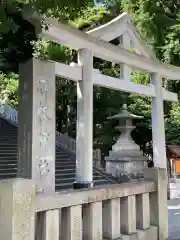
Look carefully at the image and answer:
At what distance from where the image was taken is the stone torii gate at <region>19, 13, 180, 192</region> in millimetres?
6168

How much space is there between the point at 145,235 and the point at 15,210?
1.73 meters

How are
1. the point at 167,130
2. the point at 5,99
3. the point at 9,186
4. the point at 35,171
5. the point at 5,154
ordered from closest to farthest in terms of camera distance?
the point at 9,186 → the point at 35,171 → the point at 5,154 → the point at 167,130 → the point at 5,99

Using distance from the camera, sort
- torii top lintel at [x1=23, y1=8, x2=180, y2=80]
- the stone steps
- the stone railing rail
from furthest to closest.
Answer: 1. the stone railing rail
2. the stone steps
3. torii top lintel at [x1=23, y1=8, x2=180, y2=80]

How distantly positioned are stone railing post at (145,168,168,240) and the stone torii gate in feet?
9.17

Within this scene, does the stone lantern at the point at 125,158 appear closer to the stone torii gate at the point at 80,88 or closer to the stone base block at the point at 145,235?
the stone torii gate at the point at 80,88

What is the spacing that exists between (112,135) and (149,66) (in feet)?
20.8

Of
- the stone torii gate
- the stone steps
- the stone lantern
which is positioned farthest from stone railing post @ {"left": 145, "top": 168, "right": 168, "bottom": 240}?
the stone lantern

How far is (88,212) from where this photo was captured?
9.36 feet

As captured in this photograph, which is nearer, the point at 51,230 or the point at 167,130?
the point at 51,230

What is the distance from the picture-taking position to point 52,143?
636cm

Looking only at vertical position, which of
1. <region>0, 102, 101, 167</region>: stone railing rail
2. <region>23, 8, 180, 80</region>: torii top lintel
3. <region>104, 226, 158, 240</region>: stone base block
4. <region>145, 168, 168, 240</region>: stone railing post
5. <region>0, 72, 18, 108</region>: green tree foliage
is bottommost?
<region>104, 226, 158, 240</region>: stone base block

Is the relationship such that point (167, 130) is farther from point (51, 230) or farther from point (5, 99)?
point (51, 230)

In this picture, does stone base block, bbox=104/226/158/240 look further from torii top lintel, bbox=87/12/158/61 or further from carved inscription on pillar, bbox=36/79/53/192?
torii top lintel, bbox=87/12/158/61

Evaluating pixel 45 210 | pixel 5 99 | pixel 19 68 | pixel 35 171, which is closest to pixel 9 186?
pixel 45 210
